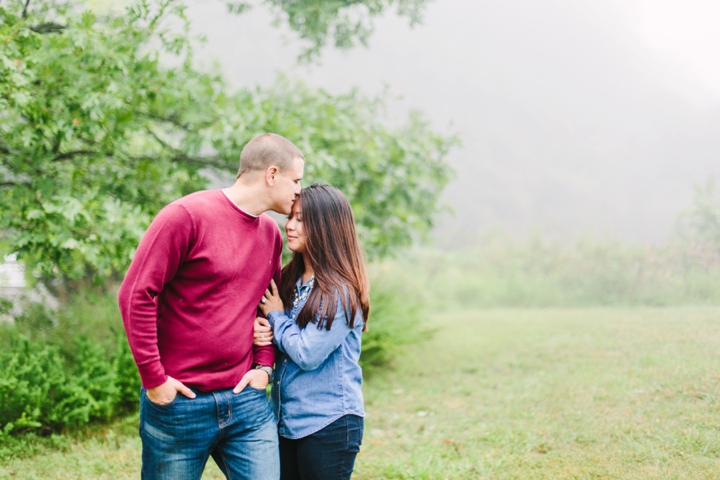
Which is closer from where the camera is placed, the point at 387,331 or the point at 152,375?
the point at 152,375

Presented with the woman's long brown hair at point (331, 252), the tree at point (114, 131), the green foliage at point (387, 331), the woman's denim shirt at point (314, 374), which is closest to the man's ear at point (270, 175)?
the woman's long brown hair at point (331, 252)

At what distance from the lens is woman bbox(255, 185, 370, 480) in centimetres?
214

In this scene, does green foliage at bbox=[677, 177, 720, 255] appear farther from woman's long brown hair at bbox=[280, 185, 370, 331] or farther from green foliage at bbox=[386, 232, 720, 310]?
woman's long brown hair at bbox=[280, 185, 370, 331]

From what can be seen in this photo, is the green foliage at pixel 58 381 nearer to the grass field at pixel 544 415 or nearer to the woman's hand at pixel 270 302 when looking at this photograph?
the grass field at pixel 544 415

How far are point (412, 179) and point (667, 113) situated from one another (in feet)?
49.8

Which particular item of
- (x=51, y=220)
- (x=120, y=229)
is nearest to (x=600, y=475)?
(x=120, y=229)

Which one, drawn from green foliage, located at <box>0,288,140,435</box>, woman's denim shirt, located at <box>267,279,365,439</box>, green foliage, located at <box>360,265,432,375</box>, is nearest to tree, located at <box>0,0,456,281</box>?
green foliage, located at <box>0,288,140,435</box>

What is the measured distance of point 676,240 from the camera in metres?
9.24

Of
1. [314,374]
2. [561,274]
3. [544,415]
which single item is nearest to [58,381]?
[314,374]

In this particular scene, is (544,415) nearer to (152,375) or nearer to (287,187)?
(287,187)

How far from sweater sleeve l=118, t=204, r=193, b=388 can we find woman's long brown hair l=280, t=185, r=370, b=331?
1.71 ft

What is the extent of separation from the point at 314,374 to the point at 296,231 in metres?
0.59

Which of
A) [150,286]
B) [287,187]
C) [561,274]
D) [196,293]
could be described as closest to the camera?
[150,286]

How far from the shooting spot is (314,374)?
221cm
